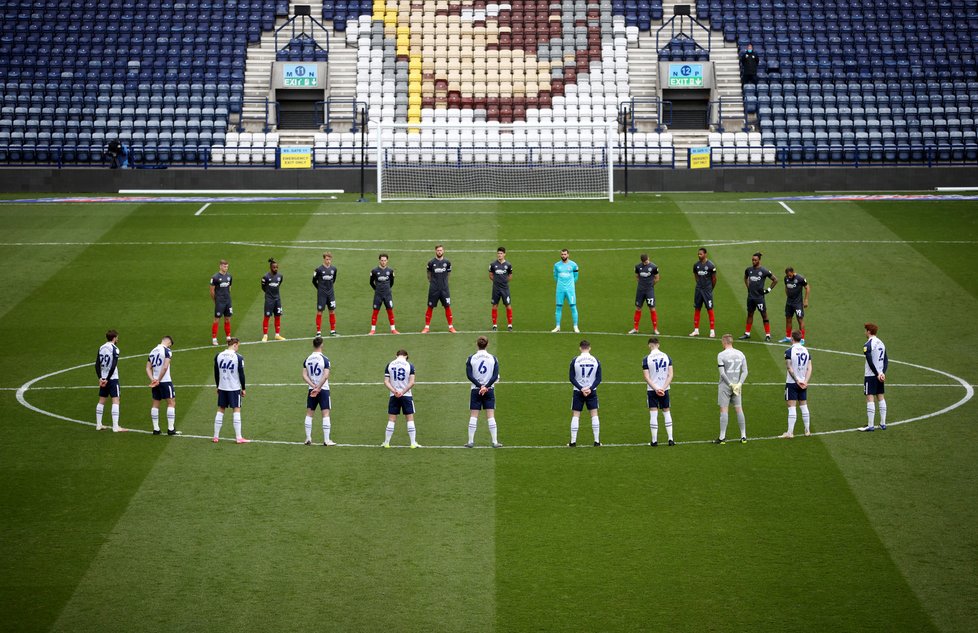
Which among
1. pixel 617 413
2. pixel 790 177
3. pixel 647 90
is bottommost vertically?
pixel 617 413

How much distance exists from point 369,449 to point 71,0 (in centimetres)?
4229

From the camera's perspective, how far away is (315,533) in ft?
57.8

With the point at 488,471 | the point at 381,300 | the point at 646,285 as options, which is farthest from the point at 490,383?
the point at 646,285

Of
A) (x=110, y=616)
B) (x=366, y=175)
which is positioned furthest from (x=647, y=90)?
(x=110, y=616)

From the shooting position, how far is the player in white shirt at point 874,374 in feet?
72.0

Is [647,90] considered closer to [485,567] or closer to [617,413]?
[617,413]

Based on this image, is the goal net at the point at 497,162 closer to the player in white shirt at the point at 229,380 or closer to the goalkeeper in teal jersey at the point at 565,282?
the goalkeeper in teal jersey at the point at 565,282

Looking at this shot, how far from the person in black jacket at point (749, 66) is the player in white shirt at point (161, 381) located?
36157 mm

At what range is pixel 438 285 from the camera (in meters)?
30.0

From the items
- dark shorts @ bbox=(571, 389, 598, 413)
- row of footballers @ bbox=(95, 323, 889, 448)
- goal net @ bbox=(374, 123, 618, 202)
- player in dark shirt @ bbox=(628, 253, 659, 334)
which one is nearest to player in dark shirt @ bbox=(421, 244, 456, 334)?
player in dark shirt @ bbox=(628, 253, 659, 334)

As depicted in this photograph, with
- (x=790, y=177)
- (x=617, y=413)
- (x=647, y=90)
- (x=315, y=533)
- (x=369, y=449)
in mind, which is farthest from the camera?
(x=647, y=90)

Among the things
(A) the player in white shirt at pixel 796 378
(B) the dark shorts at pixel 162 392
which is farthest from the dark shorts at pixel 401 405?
(A) the player in white shirt at pixel 796 378

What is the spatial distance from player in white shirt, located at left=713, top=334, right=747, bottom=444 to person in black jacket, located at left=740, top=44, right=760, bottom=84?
1323 inches

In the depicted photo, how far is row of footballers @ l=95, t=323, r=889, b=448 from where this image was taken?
21.0 metres
